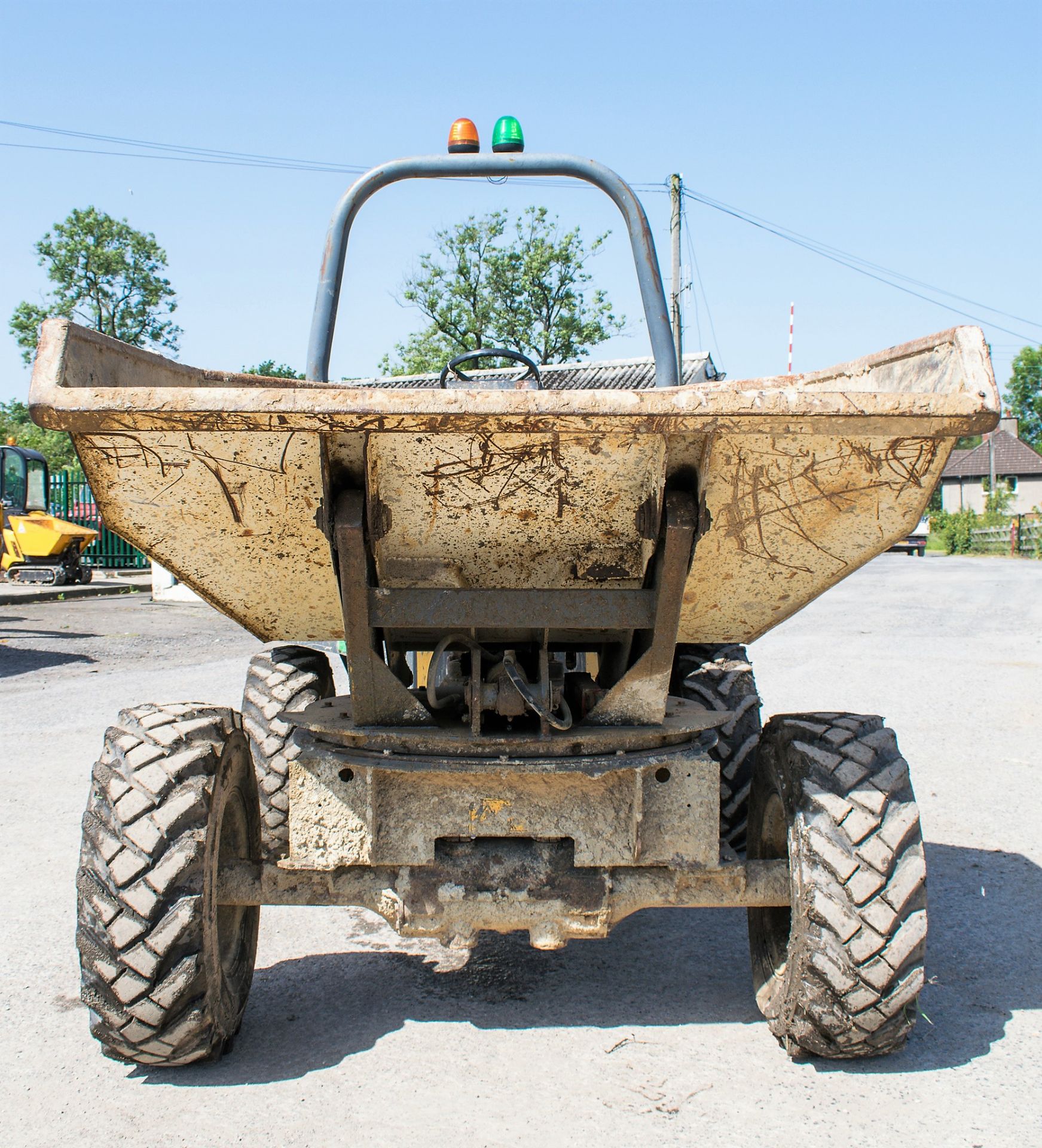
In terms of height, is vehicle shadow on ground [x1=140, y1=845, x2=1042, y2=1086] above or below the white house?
below

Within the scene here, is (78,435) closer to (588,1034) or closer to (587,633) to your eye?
(587,633)

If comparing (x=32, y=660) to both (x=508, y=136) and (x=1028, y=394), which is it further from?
(x=1028, y=394)

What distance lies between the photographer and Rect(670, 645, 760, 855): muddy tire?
365cm

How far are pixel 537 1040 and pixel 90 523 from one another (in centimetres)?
2662

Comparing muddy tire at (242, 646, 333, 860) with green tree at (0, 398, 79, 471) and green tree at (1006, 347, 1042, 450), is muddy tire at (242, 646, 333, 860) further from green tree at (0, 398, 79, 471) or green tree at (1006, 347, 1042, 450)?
green tree at (1006, 347, 1042, 450)

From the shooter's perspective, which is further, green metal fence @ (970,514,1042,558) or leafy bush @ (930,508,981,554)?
leafy bush @ (930,508,981,554)

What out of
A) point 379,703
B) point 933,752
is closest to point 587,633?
point 379,703

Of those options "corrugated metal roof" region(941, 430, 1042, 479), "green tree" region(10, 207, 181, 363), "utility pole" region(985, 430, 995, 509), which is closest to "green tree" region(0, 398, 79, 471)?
"green tree" region(10, 207, 181, 363)

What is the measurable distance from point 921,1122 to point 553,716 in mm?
1206

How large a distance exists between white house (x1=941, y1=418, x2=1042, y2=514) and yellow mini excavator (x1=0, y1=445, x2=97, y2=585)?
54.0 meters

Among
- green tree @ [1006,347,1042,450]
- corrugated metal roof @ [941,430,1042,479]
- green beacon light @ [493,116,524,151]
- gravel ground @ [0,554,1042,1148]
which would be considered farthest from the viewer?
green tree @ [1006,347,1042,450]

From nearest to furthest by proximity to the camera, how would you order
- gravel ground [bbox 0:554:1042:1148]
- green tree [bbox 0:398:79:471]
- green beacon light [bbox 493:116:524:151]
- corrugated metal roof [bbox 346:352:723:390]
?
gravel ground [bbox 0:554:1042:1148] < green beacon light [bbox 493:116:524:151] < corrugated metal roof [bbox 346:352:723:390] < green tree [bbox 0:398:79:471]

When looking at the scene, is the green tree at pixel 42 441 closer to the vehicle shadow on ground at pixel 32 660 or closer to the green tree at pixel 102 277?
the green tree at pixel 102 277

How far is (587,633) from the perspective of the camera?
309 cm
